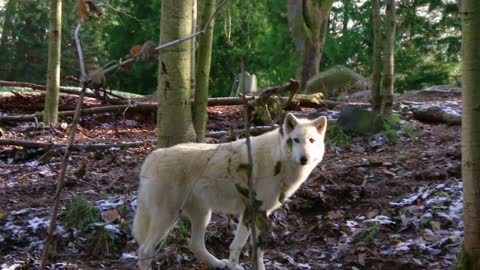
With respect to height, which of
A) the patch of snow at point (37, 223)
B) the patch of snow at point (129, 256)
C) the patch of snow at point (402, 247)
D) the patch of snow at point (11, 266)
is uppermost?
the patch of snow at point (402, 247)

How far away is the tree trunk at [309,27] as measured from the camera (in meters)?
21.0

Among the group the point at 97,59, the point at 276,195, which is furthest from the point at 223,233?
the point at 97,59

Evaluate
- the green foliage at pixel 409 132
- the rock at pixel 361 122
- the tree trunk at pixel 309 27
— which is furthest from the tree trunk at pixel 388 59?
the tree trunk at pixel 309 27

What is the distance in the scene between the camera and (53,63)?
1075 cm

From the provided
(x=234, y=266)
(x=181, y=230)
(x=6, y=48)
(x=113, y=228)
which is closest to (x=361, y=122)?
(x=181, y=230)

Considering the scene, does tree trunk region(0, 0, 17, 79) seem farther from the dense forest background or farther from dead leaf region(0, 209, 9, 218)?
dead leaf region(0, 209, 9, 218)

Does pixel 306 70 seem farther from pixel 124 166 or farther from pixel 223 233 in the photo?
pixel 223 233

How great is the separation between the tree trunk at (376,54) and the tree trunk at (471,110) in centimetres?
610

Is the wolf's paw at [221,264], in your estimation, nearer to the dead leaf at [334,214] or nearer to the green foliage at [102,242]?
the green foliage at [102,242]

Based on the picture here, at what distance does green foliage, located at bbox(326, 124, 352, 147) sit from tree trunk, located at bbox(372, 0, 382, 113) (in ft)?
3.53

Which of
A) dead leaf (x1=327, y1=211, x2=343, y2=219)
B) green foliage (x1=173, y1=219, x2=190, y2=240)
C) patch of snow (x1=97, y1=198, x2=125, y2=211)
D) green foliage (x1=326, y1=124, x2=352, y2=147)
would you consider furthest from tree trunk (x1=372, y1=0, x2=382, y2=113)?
patch of snow (x1=97, y1=198, x2=125, y2=211)

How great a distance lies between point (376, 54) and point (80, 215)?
643 centimetres

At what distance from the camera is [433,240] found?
217 inches

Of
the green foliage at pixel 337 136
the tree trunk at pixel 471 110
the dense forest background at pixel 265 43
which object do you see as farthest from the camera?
the dense forest background at pixel 265 43
